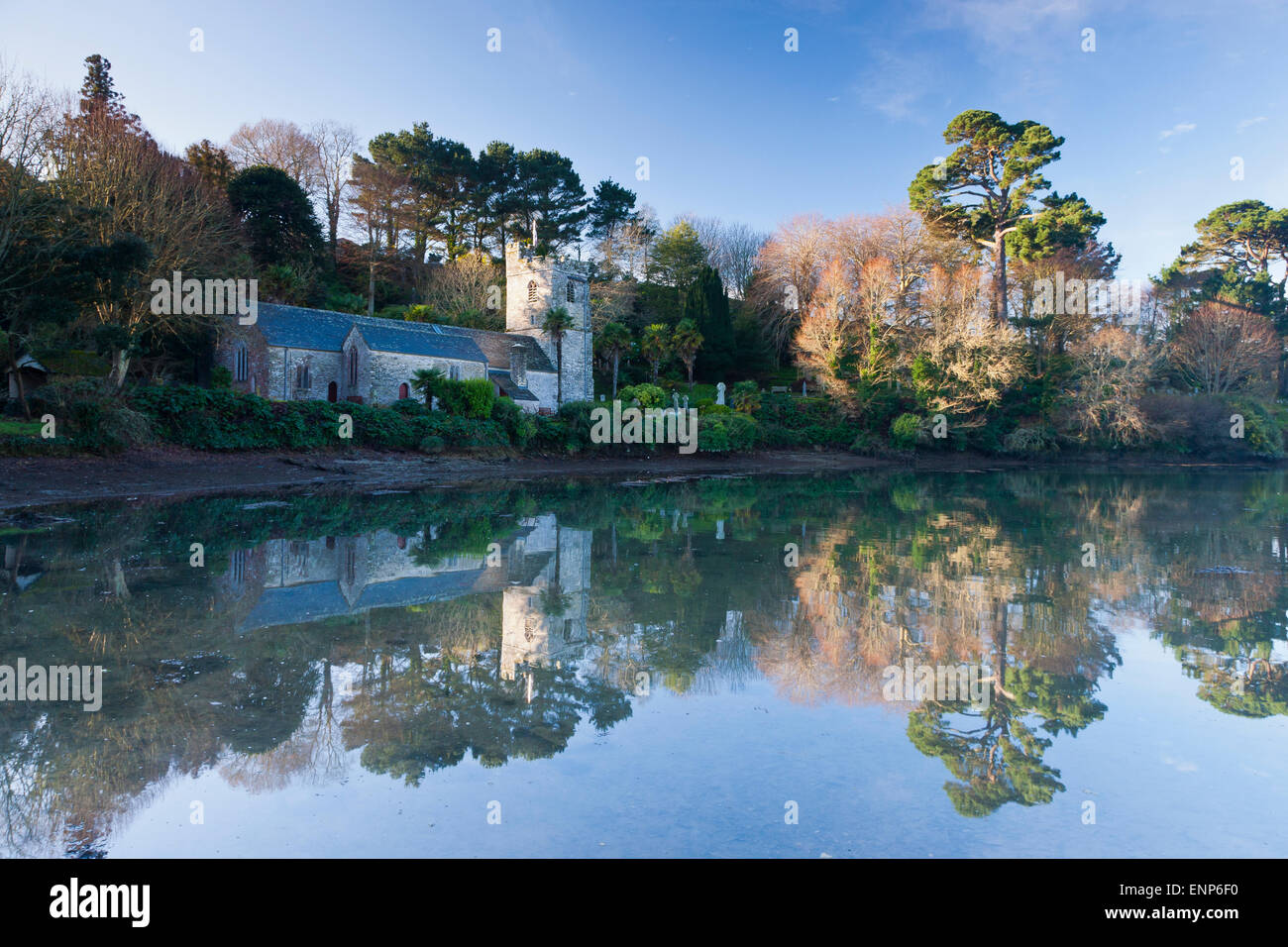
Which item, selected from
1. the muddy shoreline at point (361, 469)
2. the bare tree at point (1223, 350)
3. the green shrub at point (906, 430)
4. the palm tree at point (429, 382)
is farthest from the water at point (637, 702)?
the bare tree at point (1223, 350)

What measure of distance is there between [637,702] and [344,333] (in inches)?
1389

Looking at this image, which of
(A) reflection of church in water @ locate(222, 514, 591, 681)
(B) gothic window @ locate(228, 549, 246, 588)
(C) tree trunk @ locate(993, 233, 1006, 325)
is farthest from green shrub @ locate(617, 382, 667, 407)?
(B) gothic window @ locate(228, 549, 246, 588)

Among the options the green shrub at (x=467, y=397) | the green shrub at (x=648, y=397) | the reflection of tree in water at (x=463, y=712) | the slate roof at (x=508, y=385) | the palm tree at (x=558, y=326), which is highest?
the palm tree at (x=558, y=326)

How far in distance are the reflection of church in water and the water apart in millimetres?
71

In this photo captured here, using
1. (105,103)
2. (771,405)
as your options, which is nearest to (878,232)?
(771,405)

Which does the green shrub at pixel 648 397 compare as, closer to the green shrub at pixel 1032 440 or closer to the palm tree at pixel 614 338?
the palm tree at pixel 614 338

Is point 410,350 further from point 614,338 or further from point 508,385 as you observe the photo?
point 614,338

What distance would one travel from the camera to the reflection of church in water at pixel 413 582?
759 centimetres

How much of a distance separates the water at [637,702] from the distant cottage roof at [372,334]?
24730 mm

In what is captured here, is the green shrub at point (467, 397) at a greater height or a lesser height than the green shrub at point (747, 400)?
lesser

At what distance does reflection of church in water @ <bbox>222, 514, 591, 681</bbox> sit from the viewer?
7590 mm

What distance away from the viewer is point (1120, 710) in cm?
562
